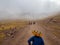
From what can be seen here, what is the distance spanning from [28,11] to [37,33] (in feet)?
0.96

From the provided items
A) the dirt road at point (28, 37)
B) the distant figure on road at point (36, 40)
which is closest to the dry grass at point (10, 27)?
the dirt road at point (28, 37)

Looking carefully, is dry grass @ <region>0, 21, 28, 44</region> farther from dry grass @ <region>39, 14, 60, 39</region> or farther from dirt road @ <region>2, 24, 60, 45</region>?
dry grass @ <region>39, 14, 60, 39</region>

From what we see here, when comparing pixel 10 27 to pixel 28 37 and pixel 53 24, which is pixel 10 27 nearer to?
pixel 28 37

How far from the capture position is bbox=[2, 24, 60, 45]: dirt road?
6.63ft

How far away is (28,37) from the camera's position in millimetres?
2045

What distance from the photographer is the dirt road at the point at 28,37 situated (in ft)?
6.63

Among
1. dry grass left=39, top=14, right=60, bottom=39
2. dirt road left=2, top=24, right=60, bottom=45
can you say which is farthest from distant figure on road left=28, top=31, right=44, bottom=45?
dry grass left=39, top=14, right=60, bottom=39

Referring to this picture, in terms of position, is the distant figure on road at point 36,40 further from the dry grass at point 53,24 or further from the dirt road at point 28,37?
the dry grass at point 53,24

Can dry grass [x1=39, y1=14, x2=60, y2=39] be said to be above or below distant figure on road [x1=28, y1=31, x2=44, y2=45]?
above

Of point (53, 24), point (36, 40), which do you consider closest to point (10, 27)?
point (36, 40)

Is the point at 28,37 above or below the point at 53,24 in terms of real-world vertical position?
below

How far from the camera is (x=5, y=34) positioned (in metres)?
2.04

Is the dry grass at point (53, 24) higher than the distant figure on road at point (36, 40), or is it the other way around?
the dry grass at point (53, 24)

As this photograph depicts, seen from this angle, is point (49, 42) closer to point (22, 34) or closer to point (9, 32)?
point (22, 34)
